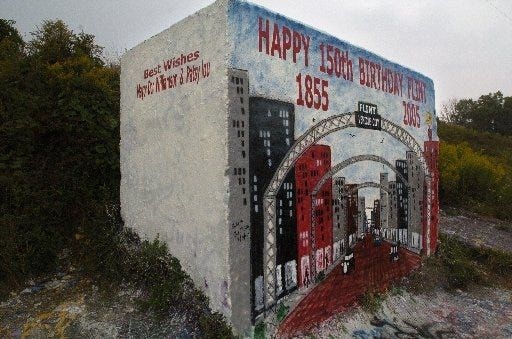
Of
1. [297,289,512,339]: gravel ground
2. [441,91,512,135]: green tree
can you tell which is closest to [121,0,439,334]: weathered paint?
[297,289,512,339]: gravel ground

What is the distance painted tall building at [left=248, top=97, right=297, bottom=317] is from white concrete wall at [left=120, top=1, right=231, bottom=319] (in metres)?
0.34

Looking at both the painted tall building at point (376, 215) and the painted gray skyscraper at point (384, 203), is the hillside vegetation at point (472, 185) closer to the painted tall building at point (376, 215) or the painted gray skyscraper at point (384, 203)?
the painted gray skyscraper at point (384, 203)

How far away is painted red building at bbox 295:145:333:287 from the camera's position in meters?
4.45

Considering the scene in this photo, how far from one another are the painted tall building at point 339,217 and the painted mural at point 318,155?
1cm

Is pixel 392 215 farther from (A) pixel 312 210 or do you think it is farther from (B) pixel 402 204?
(A) pixel 312 210

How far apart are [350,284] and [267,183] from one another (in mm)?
2245

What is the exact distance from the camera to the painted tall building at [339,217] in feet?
16.7

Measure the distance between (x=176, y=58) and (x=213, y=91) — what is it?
85 centimetres

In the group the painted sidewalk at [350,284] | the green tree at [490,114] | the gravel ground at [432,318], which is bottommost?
the gravel ground at [432,318]

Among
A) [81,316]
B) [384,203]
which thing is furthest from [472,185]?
[81,316]

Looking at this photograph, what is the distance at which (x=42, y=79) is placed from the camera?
6.06 meters

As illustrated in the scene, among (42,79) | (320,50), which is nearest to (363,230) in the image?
(320,50)

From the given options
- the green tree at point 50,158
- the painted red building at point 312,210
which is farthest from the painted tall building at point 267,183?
the green tree at point 50,158

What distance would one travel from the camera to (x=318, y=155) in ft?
15.6
